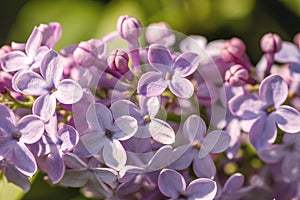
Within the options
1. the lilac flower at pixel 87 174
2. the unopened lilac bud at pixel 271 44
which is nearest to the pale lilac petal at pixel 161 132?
the lilac flower at pixel 87 174

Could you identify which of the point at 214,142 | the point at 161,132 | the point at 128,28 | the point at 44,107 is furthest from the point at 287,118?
the point at 44,107

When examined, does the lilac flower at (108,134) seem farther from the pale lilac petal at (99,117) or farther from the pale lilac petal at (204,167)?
the pale lilac petal at (204,167)

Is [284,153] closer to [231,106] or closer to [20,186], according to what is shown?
[231,106]

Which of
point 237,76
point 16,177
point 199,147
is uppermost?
point 237,76

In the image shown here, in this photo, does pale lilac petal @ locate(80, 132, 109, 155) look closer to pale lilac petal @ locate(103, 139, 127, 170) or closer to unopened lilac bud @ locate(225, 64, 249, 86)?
pale lilac petal @ locate(103, 139, 127, 170)

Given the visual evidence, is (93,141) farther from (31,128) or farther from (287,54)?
(287,54)
